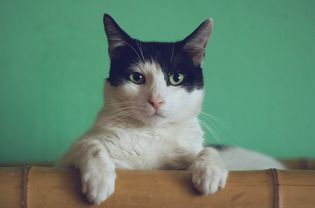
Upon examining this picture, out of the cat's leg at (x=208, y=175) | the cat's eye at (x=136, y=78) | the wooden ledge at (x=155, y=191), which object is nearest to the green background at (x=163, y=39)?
the cat's eye at (x=136, y=78)

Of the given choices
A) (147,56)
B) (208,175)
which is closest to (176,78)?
(147,56)

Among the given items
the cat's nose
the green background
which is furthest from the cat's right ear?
the green background

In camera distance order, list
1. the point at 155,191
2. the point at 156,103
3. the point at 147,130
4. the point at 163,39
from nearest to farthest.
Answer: the point at 155,191 < the point at 156,103 < the point at 147,130 < the point at 163,39

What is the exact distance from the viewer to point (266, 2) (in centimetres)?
186

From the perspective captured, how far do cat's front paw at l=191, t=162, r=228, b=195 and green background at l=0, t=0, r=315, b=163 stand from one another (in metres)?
0.83

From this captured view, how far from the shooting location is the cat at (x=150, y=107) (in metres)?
1.13

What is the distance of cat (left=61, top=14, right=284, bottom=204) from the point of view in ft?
3.71

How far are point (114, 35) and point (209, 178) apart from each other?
21.2 inches

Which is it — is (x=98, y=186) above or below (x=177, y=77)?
below

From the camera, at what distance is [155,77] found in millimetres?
1149

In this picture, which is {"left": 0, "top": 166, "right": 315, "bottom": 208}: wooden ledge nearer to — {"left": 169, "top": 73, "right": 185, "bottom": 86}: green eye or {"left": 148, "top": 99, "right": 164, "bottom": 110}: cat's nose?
{"left": 148, "top": 99, "right": 164, "bottom": 110}: cat's nose

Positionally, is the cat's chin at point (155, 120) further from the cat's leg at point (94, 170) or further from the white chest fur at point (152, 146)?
the cat's leg at point (94, 170)

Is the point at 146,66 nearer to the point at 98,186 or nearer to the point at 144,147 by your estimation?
the point at 144,147

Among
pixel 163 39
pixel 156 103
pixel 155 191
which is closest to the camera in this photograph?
pixel 155 191
